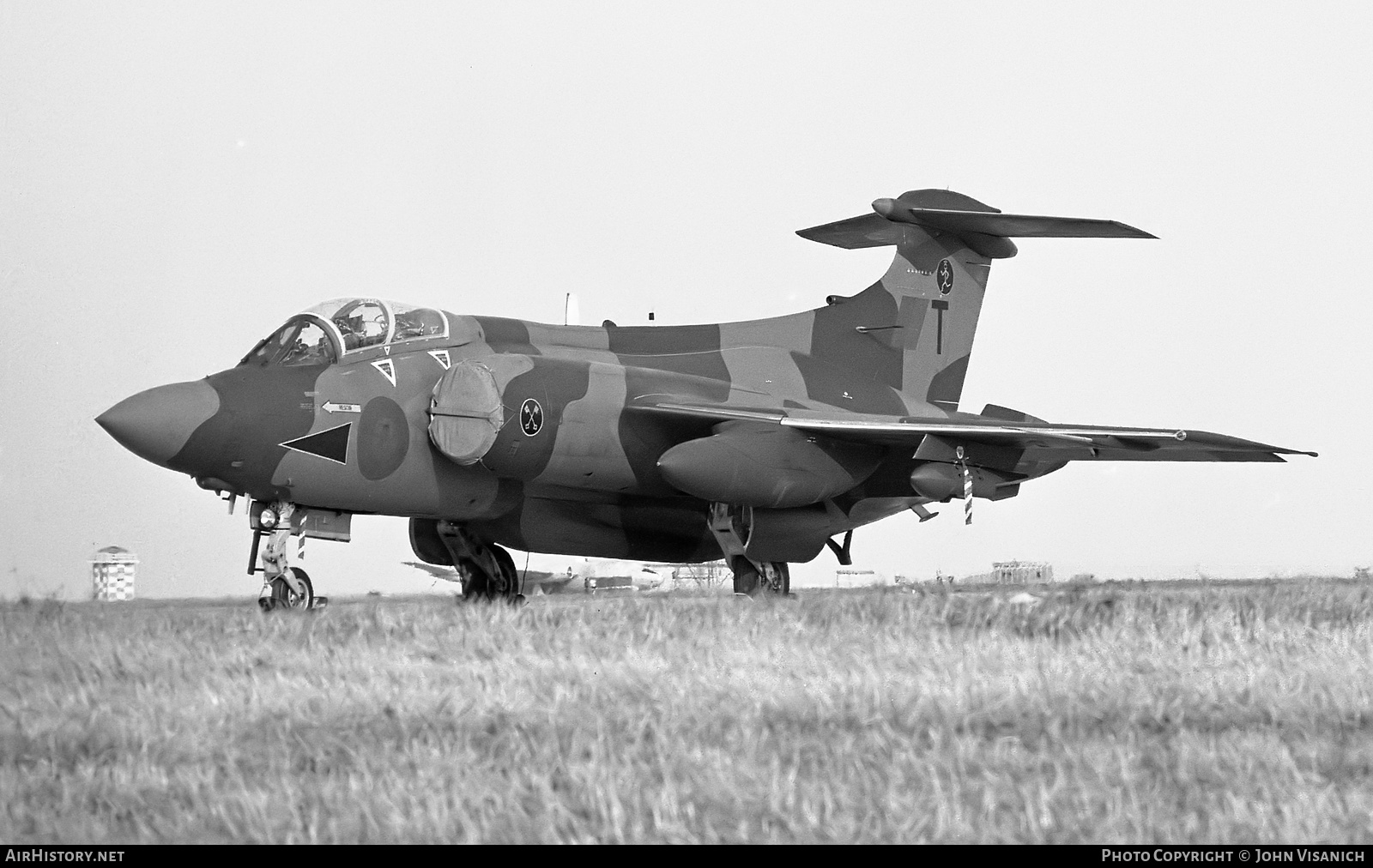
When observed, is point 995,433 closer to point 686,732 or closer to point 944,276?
point 944,276

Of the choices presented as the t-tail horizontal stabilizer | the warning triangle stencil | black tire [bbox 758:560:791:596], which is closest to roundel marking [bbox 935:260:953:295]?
the t-tail horizontal stabilizer

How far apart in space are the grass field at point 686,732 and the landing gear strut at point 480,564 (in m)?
6.71

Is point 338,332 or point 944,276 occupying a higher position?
point 944,276

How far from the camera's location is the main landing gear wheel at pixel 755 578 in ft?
58.5

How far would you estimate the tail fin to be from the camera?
2092 cm

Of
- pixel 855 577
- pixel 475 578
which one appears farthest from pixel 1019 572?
pixel 475 578

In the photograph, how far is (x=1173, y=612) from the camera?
1112 centimetres

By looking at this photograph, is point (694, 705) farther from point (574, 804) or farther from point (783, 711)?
point (574, 804)

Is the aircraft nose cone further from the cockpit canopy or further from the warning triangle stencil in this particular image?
the warning triangle stencil

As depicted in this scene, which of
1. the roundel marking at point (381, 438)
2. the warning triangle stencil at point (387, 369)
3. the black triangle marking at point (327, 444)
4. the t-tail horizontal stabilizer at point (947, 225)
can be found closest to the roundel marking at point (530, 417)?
the roundel marking at point (381, 438)

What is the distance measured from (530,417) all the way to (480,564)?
2.47 meters

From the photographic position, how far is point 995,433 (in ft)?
56.1

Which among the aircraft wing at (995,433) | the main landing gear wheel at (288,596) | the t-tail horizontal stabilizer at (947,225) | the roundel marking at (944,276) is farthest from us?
the roundel marking at (944,276)

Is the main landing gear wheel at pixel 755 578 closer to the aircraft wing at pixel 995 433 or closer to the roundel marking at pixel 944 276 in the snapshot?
the aircraft wing at pixel 995 433
